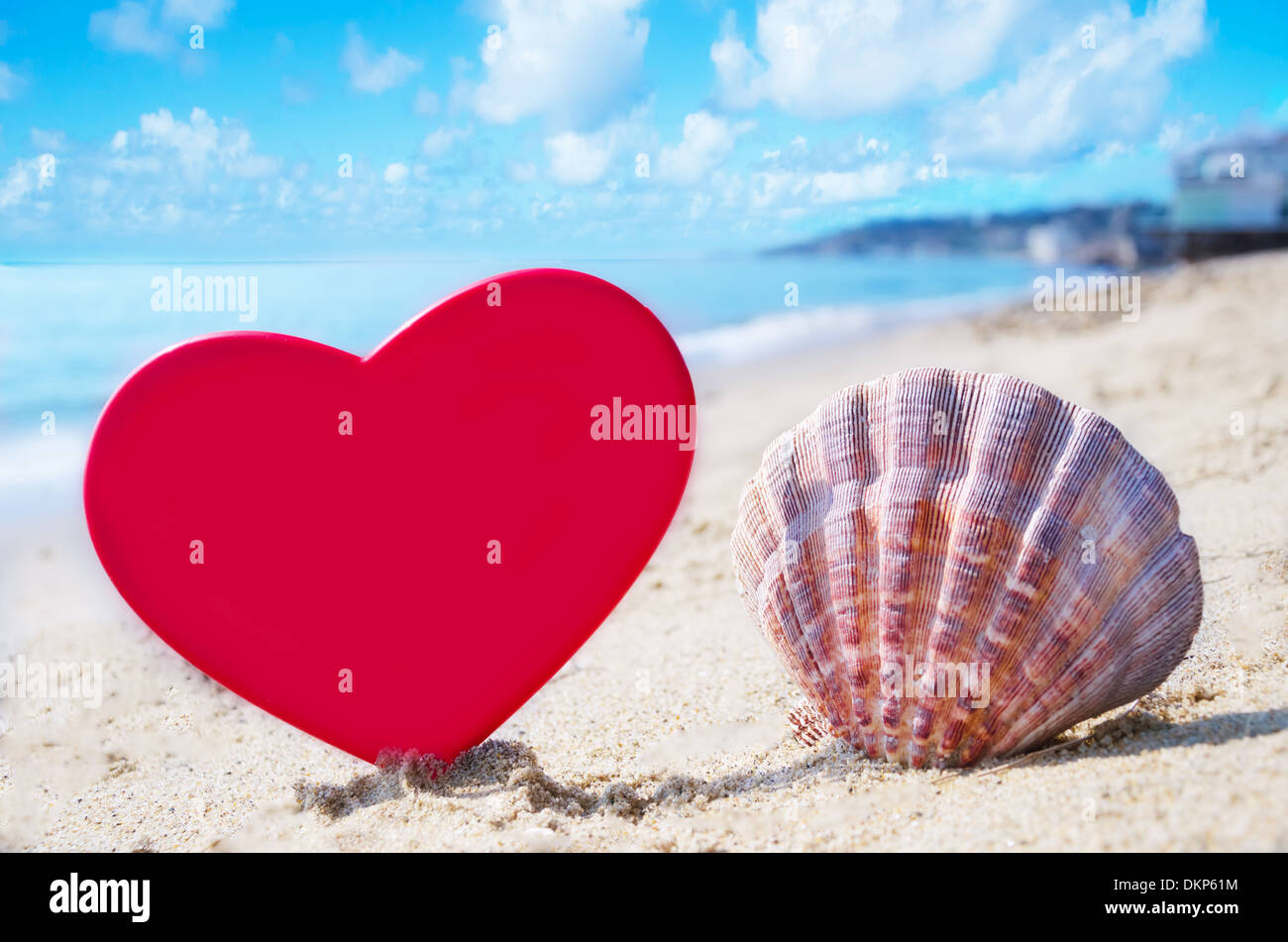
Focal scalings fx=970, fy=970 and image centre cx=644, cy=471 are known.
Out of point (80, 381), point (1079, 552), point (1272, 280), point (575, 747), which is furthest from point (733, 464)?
point (1272, 280)

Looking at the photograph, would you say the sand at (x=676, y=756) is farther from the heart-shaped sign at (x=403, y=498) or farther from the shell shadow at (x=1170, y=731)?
the heart-shaped sign at (x=403, y=498)

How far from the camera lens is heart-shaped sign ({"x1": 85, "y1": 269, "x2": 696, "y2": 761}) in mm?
3475

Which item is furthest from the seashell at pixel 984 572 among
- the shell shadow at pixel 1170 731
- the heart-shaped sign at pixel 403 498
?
the heart-shaped sign at pixel 403 498

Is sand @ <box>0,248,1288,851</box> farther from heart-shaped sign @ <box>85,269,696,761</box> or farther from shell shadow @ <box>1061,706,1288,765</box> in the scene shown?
heart-shaped sign @ <box>85,269,696,761</box>

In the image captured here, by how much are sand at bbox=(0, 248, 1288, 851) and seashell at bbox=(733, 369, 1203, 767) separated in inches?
8.1

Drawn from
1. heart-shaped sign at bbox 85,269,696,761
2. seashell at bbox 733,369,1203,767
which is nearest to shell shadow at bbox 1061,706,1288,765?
seashell at bbox 733,369,1203,767

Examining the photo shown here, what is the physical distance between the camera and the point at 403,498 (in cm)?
366

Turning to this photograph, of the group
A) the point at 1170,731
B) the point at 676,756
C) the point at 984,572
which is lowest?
the point at 676,756

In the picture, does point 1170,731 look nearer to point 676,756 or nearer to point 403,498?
point 676,756

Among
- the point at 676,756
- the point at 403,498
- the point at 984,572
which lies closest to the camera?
the point at 984,572

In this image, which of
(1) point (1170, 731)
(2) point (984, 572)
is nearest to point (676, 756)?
(2) point (984, 572)

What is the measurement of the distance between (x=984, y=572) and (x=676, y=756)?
1.56 meters

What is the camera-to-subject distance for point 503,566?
3750 millimetres
